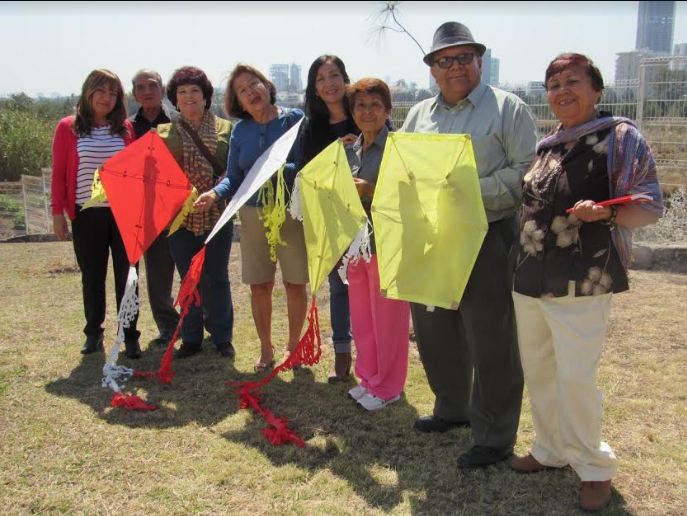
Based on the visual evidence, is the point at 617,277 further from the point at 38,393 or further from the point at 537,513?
the point at 38,393

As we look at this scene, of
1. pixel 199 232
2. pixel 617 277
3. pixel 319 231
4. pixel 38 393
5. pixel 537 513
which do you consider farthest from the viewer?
pixel 199 232

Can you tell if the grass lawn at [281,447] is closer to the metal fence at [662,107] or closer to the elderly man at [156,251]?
the elderly man at [156,251]

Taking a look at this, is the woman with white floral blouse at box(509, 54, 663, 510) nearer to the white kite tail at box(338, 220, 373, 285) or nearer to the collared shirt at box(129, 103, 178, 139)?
the white kite tail at box(338, 220, 373, 285)

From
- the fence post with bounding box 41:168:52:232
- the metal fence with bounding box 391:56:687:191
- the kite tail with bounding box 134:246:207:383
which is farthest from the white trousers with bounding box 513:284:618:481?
the fence post with bounding box 41:168:52:232

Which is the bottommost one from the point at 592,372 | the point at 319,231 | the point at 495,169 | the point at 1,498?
the point at 1,498

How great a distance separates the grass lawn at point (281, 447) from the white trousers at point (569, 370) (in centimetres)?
24

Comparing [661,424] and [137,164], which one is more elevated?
[137,164]

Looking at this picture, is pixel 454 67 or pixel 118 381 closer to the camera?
pixel 454 67

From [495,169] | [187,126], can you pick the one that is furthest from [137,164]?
[495,169]

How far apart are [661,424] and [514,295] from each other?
1.44 m

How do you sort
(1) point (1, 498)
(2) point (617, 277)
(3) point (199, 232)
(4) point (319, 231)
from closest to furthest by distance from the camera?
(2) point (617, 277)
(1) point (1, 498)
(4) point (319, 231)
(3) point (199, 232)

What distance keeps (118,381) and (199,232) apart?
1.13 meters

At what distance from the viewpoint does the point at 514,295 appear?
2.67m

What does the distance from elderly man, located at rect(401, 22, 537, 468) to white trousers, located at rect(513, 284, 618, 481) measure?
0.17m
